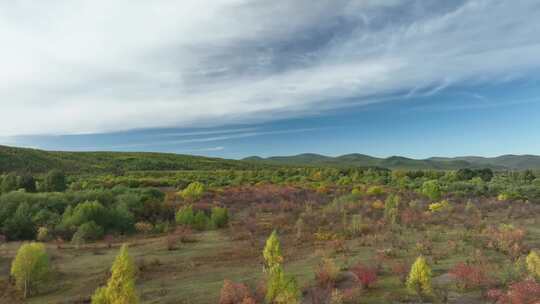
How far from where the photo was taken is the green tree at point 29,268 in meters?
10.4

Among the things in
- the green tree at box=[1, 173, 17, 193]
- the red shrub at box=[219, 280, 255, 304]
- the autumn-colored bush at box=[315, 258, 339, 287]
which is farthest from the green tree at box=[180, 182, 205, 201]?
the red shrub at box=[219, 280, 255, 304]

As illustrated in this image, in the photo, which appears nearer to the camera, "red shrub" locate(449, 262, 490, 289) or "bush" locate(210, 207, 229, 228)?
"red shrub" locate(449, 262, 490, 289)

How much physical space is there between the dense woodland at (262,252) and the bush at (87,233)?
0.05 m

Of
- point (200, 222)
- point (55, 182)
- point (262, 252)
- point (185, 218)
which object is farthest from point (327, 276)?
point (55, 182)

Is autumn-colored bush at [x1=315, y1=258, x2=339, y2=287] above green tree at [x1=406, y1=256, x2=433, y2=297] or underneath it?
underneath

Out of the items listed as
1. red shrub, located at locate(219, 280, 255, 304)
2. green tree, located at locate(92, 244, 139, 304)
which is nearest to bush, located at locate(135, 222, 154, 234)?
red shrub, located at locate(219, 280, 255, 304)

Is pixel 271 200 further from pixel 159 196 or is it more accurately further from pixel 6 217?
pixel 6 217

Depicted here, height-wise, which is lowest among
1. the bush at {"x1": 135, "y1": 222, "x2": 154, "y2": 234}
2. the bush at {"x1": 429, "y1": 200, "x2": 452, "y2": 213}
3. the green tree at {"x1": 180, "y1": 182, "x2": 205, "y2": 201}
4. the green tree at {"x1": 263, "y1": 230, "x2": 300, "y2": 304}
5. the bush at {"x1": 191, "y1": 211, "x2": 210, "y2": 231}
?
the bush at {"x1": 135, "y1": 222, "x2": 154, "y2": 234}

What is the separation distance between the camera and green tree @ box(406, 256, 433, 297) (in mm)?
9133

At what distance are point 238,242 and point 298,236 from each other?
2934 mm

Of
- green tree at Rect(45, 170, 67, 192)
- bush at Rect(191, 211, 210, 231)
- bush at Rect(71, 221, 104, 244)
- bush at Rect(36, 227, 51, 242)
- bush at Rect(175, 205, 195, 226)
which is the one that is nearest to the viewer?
bush at Rect(71, 221, 104, 244)

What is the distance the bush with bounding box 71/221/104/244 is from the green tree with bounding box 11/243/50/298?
6.22m

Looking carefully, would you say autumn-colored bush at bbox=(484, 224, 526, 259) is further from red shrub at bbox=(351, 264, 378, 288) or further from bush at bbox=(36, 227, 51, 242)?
bush at bbox=(36, 227, 51, 242)

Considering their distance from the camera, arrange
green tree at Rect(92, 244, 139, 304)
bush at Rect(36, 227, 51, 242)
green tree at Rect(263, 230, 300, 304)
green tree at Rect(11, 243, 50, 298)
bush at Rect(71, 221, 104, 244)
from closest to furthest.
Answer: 1. green tree at Rect(92, 244, 139, 304)
2. green tree at Rect(263, 230, 300, 304)
3. green tree at Rect(11, 243, 50, 298)
4. bush at Rect(71, 221, 104, 244)
5. bush at Rect(36, 227, 51, 242)
